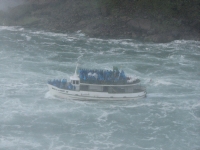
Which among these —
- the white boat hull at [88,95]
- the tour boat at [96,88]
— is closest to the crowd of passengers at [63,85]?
the tour boat at [96,88]

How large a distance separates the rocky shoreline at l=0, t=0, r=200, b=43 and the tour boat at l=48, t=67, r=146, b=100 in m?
20.1

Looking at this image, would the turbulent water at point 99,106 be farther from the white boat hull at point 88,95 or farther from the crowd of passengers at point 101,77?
the crowd of passengers at point 101,77

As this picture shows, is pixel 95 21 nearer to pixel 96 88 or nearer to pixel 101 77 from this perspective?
pixel 101 77

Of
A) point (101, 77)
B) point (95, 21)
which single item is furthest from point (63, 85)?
point (95, 21)

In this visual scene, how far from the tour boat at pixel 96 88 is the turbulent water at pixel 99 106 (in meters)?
0.42

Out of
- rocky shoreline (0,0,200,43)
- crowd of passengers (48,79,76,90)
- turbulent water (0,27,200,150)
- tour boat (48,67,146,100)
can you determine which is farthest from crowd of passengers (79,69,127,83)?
rocky shoreline (0,0,200,43)

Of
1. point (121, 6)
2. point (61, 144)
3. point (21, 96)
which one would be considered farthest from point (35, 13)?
point (61, 144)

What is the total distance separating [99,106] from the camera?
25.7 m

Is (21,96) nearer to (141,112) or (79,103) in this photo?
(79,103)

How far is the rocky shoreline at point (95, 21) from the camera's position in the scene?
156 ft

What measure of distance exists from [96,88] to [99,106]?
1259 millimetres

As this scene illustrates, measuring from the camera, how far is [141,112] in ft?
82.2

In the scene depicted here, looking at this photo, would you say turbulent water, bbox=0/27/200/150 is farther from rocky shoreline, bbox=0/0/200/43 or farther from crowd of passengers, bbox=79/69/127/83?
rocky shoreline, bbox=0/0/200/43

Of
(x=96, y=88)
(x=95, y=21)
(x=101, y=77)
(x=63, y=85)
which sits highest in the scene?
(x=95, y=21)
